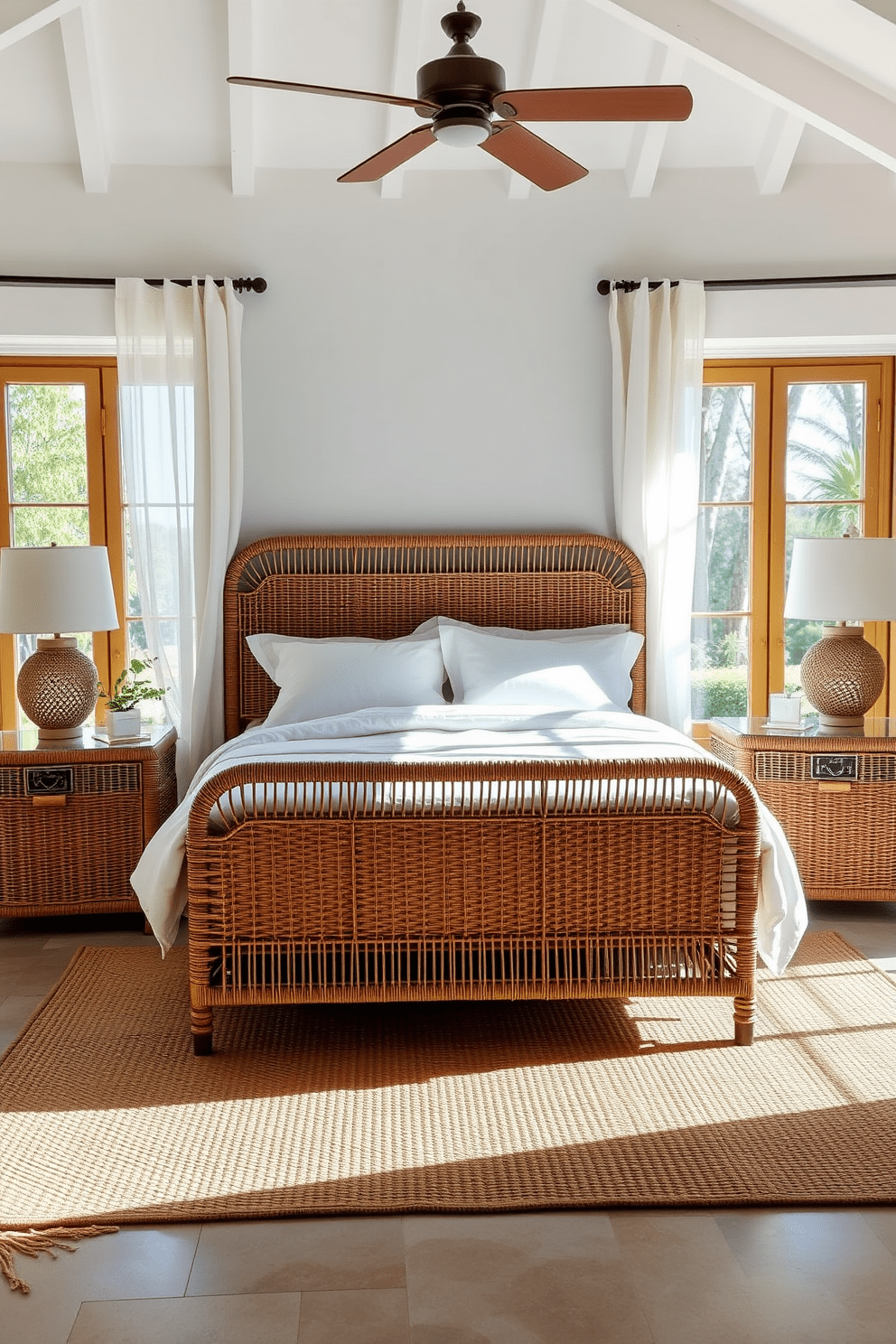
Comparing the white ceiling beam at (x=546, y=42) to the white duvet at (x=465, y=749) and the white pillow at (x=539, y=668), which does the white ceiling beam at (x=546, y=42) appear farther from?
the white duvet at (x=465, y=749)

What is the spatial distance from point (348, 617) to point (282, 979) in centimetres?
206

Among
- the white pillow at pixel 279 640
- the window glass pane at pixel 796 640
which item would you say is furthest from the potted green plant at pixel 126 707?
the window glass pane at pixel 796 640

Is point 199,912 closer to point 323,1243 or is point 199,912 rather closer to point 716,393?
point 323,1243

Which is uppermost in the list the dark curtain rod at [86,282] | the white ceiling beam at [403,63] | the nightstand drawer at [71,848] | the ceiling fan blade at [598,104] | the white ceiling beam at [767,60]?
the white ceiling beam at [403,63]

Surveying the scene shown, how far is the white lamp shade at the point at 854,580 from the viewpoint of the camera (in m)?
4.30

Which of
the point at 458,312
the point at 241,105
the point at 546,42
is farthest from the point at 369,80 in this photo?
the point at 458,312

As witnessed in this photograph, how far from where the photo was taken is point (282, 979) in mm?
3113

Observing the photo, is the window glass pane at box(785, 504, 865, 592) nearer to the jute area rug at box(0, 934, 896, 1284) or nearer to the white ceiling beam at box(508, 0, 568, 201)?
the white ceiling beam at box(508, 0, 568, 201)

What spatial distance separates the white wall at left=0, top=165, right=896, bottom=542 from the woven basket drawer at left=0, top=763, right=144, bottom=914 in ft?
4.39

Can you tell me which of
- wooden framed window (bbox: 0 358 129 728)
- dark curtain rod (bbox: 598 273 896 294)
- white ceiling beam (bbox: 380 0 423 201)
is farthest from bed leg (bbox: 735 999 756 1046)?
wooden framed window (bbox: 0 358 129 728)

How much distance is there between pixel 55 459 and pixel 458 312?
71.3 inches

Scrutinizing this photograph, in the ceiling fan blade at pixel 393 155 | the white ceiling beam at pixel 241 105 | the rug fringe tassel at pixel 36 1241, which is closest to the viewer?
the rug fringe tassel at pixel 36 1241

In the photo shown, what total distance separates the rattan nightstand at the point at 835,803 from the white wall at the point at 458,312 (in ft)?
4.78

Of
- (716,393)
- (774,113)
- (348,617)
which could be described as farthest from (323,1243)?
(774,113)
